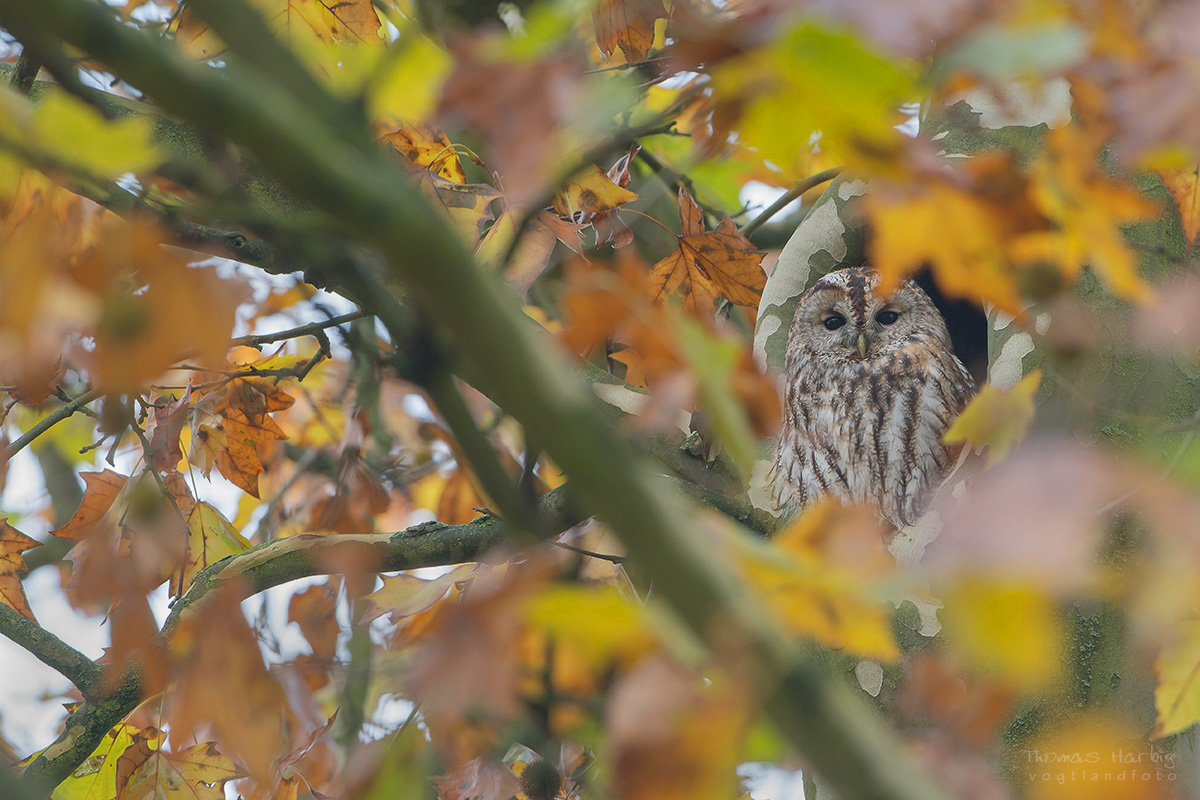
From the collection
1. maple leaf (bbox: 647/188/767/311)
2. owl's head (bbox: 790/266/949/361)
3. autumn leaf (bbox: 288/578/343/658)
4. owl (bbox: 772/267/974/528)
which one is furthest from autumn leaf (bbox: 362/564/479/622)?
owl's head (bbox: 790/266/949/361)

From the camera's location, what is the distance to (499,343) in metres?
0.70

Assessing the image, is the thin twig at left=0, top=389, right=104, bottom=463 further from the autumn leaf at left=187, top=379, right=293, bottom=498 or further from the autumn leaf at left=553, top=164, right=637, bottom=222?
the autumn leaf at left=553, top=164, right=637, bottom=222

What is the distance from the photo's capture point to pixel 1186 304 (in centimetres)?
101

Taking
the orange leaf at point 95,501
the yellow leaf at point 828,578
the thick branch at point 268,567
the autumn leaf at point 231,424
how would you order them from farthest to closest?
the autumn leaf at point 231,424, the orange leaf at point 95,501, the thick branch at point 268,567, the yellow leaf at point 828,578

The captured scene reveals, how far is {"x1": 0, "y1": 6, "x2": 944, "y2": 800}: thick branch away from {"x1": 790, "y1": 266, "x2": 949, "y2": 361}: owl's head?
2.29 metres

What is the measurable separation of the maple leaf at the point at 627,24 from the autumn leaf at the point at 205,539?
1.43 meters

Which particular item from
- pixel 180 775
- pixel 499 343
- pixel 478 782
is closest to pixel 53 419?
pixel 180 775

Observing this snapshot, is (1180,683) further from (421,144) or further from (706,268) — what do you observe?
(421,144)

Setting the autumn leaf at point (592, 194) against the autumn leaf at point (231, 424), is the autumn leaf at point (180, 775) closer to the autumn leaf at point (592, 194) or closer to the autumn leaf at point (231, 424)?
the autumn leaf at point (231, 424)

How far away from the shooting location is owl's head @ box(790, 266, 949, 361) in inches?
115

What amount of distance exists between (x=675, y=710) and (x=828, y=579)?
0.16 meters

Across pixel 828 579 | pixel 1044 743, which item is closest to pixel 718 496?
pixel 1044 743

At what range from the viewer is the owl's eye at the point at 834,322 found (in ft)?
9.82

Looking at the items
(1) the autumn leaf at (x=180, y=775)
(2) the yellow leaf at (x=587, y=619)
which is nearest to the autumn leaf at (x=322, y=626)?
(1) the autumn leaf at (x=180, y=775)
